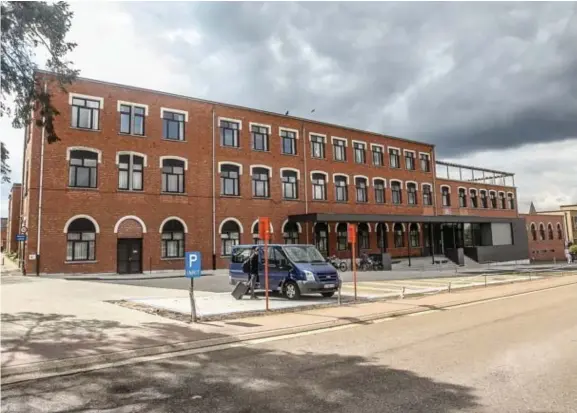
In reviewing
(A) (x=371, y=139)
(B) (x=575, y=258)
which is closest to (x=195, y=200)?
(A) (x=371, y=139)

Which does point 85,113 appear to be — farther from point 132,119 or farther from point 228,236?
point 228,236

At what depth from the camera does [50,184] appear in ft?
84.2

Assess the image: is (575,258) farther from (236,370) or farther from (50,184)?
(236,370)

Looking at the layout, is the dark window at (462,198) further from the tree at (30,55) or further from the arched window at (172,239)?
the tree at (30,55)

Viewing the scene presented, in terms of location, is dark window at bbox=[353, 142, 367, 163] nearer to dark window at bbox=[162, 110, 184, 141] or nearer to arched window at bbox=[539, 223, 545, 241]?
dark window at bbox=[162, 110, 184, 141]

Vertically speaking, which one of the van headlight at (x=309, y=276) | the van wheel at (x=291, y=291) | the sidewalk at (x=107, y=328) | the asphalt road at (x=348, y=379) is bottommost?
the asphalt road at (x=348, y=379)

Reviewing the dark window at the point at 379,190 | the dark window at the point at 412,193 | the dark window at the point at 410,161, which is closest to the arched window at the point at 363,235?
the dark window at the point at 379,190

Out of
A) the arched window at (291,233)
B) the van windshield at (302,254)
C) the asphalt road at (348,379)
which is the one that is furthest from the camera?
the arched window at (291,233)

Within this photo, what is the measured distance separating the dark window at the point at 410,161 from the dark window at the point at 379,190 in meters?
4.75

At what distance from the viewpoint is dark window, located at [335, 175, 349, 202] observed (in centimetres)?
3969

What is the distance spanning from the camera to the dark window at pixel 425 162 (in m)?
48.4

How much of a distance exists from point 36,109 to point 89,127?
729 inches

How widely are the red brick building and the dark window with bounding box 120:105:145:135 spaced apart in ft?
0.25

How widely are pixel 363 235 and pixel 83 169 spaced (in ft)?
76.9
